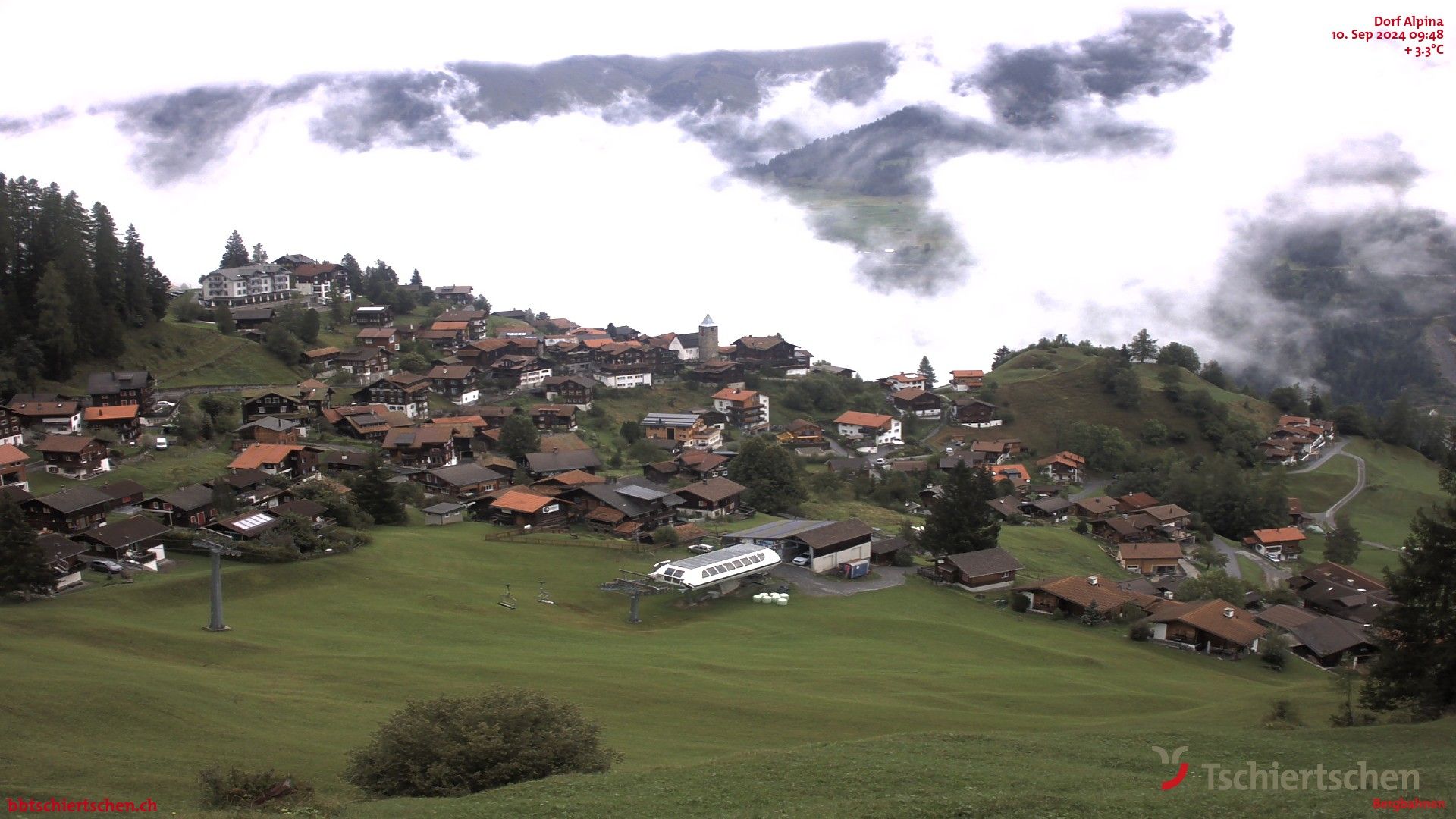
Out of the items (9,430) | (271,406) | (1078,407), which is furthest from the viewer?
(1078,407)

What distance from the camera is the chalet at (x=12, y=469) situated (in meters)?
42.7

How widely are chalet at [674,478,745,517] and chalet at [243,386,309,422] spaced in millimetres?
24957

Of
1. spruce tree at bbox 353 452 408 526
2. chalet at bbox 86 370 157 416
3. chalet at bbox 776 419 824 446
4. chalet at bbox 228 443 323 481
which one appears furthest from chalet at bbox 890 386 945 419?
chalet at bbox 86 370 157 416

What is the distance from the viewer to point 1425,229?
162 metres

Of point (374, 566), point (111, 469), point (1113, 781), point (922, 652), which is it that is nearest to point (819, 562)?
point (922, 652)

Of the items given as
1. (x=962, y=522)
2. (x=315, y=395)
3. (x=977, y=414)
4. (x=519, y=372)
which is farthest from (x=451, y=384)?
(x=977, y=414)

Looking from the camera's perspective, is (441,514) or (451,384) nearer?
(441,514)

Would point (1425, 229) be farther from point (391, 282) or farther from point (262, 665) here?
point (262, 665)

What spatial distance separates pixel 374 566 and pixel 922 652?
64.0ft

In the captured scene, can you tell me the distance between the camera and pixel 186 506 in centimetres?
3997

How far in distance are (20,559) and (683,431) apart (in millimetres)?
46338

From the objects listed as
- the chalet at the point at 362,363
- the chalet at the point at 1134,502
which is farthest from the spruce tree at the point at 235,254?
the chalet at the point at 1134,502

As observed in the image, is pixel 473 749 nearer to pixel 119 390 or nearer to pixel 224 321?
pixel 119 390

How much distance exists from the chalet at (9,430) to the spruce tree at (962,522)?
44022 millimetres
